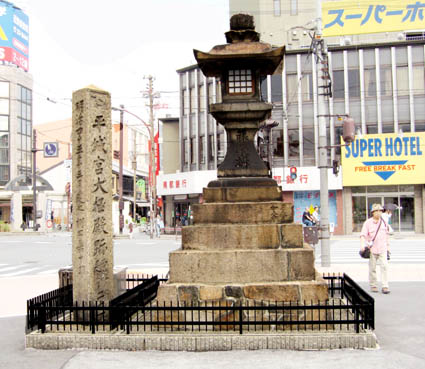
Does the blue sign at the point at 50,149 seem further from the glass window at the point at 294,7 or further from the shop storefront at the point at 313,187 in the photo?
the glass window at the point at 294,7

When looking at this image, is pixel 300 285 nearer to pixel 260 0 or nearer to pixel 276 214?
pixel 276 214

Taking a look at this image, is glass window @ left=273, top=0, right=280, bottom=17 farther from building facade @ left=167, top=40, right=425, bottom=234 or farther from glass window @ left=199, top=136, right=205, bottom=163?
glass window @ left=199, top=136, right=205, bottom=163

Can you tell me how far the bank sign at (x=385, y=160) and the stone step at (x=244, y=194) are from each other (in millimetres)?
26764

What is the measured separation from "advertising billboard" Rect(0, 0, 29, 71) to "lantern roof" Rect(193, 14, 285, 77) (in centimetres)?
5894

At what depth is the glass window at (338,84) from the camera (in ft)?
116

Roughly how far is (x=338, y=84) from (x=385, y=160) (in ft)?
20.6

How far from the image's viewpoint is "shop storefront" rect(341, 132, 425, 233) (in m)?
33.1

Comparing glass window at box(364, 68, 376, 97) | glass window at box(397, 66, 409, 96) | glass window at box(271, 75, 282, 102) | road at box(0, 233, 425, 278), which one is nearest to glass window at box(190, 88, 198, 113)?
glass window at box(271, 75, 282, 102)

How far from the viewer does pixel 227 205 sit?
8047 mm

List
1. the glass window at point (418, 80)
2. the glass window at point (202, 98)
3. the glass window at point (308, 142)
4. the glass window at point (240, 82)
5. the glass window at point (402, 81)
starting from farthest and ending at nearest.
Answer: the glass window at point (202, 98)
the glass window at point (308, 142)
the glass window at point (402, 81)
the glass window at point (418, 80)
the glass window at point (240, 82)

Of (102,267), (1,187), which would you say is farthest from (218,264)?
(1,187)

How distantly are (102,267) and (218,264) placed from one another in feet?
5.86

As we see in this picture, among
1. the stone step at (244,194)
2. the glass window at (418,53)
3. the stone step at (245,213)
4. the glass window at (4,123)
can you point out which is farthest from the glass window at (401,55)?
the glass window at (4,123)

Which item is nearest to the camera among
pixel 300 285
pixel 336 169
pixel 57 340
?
pixel 57 340
